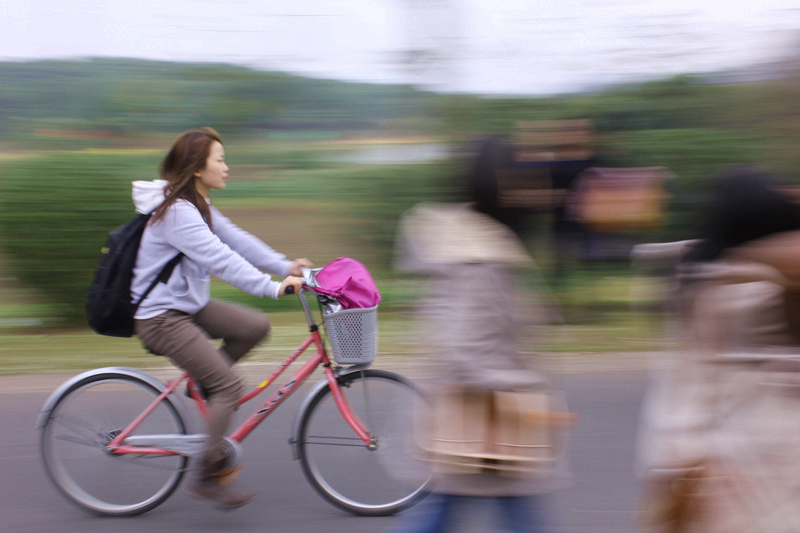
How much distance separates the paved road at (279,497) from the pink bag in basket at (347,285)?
0.92m

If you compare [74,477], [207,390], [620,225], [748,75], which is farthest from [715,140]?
[74,477]

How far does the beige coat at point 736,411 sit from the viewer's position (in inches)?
68.0

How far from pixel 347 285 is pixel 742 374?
5.53ft

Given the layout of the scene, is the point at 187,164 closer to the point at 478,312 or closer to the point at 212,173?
the point at 212,173

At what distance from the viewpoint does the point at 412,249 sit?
2168 millimetres

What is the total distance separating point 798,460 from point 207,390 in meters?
2.28

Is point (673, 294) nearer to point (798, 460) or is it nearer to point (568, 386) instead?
point (798, 460)

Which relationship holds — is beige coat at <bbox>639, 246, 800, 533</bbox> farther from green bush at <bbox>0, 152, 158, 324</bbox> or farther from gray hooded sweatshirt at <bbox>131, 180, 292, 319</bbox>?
green bush at <bbox>0, 152, 158, 324</bbox>

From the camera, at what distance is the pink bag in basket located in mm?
3088

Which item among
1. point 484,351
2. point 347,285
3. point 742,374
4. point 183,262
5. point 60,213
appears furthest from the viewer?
point 60,213

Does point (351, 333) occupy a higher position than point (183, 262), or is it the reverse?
point (183, 262)

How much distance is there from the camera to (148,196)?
3129 millimetres

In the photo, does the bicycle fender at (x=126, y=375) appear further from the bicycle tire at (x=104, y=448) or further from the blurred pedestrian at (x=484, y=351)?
the blurred pedestrian at (x=484, y=351)

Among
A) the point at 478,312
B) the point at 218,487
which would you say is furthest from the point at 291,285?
the point at 478,312
